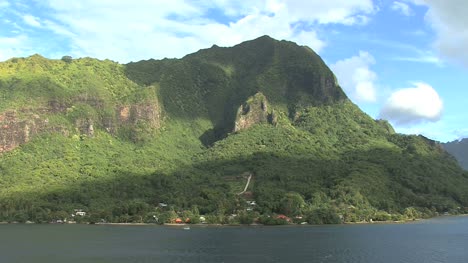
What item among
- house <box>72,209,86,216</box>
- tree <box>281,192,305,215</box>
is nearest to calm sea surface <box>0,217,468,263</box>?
tree <box>281,192,305,215</box>

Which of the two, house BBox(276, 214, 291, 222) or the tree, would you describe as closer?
house BBox(276, 214, 291, 222)

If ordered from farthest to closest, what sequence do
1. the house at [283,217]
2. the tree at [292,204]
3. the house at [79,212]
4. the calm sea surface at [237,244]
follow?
the house at [79,212] < the tree at [292,204] < the house at [283,217] < the calm sea surface at [237,244]

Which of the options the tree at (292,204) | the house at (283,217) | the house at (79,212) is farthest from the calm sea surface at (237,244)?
the house at (79,212)

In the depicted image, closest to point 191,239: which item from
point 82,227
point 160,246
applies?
point 160,246

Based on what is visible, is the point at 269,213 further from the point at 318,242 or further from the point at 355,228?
the point at 318,242

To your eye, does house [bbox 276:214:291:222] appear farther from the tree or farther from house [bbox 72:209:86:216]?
house [bbox 72:209:86:216]

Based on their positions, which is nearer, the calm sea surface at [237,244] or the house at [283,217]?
the calm sea surface at [237,244]

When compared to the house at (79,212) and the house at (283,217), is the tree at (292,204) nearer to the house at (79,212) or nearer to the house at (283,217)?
the house at (283,217)

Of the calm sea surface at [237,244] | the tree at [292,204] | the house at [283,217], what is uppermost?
the tree at [292,204]

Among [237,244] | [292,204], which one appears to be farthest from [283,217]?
[237,244]
